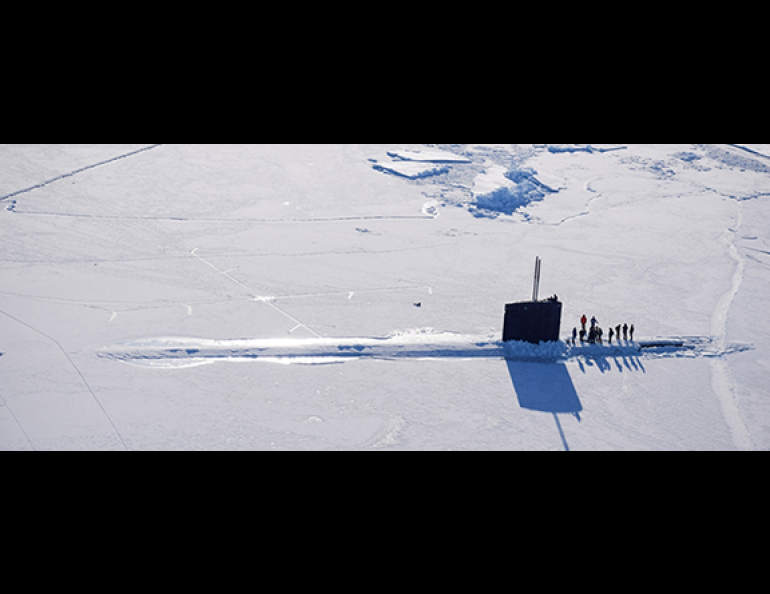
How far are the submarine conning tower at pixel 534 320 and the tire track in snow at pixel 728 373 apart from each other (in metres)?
2.63

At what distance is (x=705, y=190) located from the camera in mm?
20531

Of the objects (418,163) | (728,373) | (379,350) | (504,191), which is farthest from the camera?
(418,163)

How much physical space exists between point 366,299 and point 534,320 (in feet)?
11.1

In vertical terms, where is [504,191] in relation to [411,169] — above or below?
below

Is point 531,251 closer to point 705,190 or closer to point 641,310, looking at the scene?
point 641,310

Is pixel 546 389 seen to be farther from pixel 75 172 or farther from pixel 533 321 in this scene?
pixel 75 172

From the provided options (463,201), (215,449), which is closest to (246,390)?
(215,449)

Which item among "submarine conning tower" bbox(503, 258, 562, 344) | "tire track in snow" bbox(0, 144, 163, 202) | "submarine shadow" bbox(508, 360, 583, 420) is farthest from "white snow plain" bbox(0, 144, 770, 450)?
"submarine conning tower" bbox(503, 258, 562, 344)

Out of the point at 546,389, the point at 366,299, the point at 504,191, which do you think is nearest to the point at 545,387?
the point at 546,389

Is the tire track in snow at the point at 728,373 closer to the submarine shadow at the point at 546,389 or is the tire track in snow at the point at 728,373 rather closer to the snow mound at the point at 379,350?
the snow mound at the point at 379,350

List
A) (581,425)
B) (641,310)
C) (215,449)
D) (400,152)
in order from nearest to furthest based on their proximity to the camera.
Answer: (215,449) < (581,425) < (641,310) < (400,152)

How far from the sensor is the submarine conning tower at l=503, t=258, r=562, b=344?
40.1ft

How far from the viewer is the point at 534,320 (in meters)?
12.3

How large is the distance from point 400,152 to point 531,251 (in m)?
7.98
